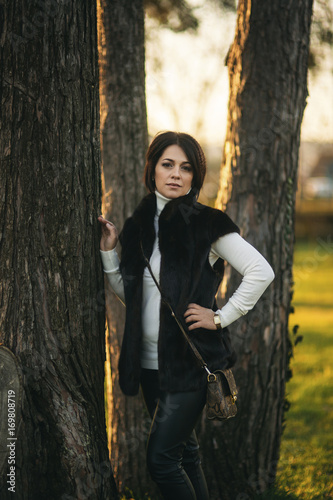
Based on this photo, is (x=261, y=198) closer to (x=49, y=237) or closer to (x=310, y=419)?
(x=49, y=237)

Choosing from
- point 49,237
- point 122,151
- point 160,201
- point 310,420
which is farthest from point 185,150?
point 310,420

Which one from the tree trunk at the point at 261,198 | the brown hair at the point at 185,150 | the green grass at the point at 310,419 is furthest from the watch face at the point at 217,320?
the green grass at the point at 310,419

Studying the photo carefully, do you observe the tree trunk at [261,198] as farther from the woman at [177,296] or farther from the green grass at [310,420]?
the woman at [177,296]

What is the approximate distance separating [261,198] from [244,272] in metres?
1.15

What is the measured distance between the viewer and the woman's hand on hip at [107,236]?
9.29ft

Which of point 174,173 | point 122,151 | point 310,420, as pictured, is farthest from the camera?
point 310,420

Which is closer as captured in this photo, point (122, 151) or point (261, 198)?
point (261, 198)

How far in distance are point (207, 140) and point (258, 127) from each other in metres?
15.0

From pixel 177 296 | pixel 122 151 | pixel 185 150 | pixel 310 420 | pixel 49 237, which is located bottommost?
pixel 310 420

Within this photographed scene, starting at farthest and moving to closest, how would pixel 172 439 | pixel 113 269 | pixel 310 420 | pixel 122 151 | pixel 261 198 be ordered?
pixel 310 420, pixel 122 151, pixel 261 198, pixel 113 269, pixel 172 439

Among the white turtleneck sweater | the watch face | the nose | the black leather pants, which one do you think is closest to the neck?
→ the white turtleneck sweater

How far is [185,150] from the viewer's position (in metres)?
2.78

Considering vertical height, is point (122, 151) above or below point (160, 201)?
above

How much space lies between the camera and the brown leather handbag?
2.54 m
